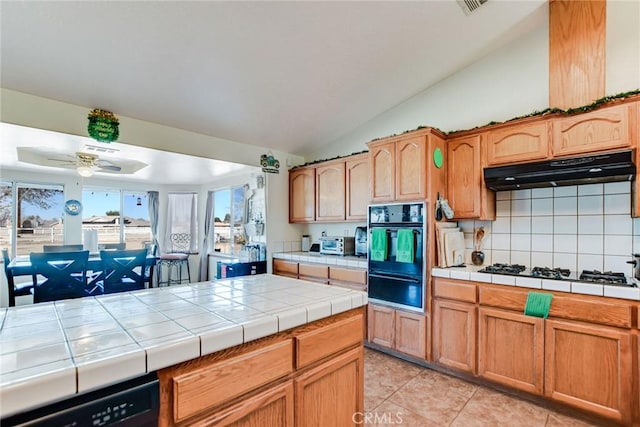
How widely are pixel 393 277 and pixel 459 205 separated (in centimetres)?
92

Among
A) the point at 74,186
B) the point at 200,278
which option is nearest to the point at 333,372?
the point at 200,278

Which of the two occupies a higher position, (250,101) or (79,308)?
(250,101)

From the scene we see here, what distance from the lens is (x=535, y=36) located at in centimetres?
281

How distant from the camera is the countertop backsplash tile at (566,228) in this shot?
2350 mm

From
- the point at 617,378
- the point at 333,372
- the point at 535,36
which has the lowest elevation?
the point at 617,378

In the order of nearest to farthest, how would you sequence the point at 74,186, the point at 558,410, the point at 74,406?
the point at 74,406
the point at 558,410
the point at 74,186

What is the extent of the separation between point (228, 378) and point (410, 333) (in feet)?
7.32

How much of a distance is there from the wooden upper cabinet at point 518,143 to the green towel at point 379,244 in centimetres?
113

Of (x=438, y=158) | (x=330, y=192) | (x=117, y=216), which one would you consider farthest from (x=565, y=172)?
(x=117, y=216)

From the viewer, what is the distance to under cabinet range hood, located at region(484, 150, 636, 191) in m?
2.08

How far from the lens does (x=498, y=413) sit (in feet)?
7.06

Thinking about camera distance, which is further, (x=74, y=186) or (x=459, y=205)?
(x=74, y=186)

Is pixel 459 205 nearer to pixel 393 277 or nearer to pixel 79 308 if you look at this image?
pixel 393 277

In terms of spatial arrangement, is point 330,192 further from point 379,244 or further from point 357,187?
point 379,244
